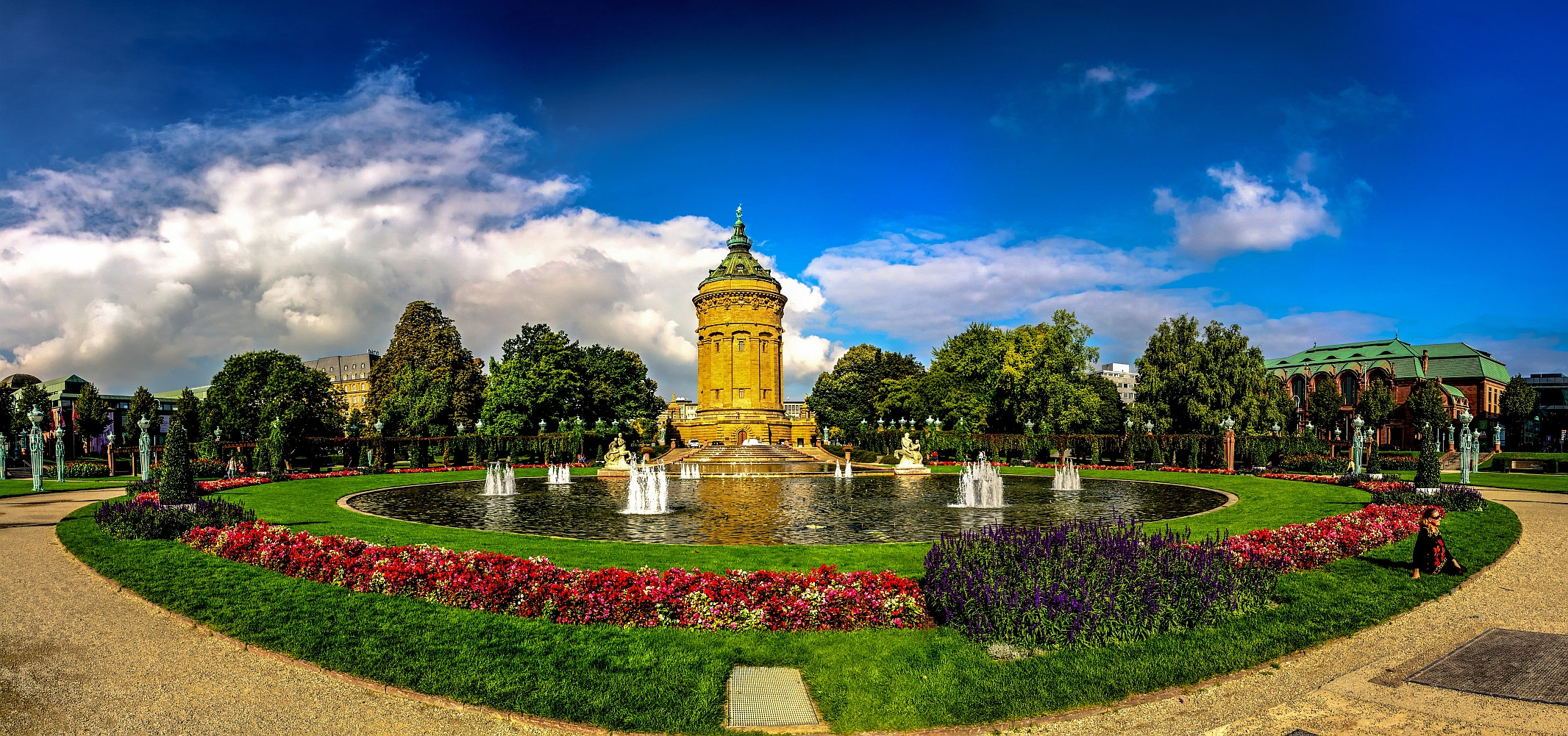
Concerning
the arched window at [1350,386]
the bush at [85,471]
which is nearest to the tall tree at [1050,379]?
the arched window at [1350,386]

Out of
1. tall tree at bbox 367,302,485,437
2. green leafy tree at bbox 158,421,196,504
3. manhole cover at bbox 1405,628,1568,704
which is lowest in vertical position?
manhole cover at bbox 1405,628,1568,704

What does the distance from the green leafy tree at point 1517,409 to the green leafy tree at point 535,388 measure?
84.2 metres

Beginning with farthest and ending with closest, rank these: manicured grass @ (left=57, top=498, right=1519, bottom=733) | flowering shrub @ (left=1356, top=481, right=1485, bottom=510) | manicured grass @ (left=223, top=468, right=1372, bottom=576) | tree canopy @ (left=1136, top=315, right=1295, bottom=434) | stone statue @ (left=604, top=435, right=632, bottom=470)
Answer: tree canopy @ (left=1136, top=315, right=1295, bottom=434) → stone statue @ (left=604, top=435, right=632, bottom=470) → flowering shrub @ (left=1356, top=481, right=1485, bottom=510) → manicured grass @ (left=223, top=468, right=1372, bottom=576) → manicured grass @ (left=57, top=498, right=1519, bottom=733)

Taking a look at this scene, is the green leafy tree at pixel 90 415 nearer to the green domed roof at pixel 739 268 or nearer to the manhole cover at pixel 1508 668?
the green domed roof at pixel 739 268

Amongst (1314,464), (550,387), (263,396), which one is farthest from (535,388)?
(1314,464)

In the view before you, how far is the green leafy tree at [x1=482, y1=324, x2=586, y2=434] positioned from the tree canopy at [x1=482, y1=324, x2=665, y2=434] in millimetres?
49

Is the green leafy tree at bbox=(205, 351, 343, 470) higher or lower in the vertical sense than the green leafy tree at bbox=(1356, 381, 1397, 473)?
higher

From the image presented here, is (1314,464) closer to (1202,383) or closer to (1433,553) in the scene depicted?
(1202,383)

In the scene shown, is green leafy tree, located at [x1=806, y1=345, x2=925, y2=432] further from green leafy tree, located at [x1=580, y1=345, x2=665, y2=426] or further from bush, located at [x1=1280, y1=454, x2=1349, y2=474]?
bush, located at [x1=1280, y1=454, x2=1349, y2=474]

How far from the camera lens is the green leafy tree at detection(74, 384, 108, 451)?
68.6 metres

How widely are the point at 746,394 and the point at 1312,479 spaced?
172 ft

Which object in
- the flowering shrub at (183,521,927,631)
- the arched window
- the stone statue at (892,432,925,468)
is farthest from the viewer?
the arched window

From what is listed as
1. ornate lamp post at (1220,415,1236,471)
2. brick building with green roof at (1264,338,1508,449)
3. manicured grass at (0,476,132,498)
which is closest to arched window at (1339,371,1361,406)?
brick building with green roof at (1264,338,1508,449)

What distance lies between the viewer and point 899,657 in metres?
7.45
